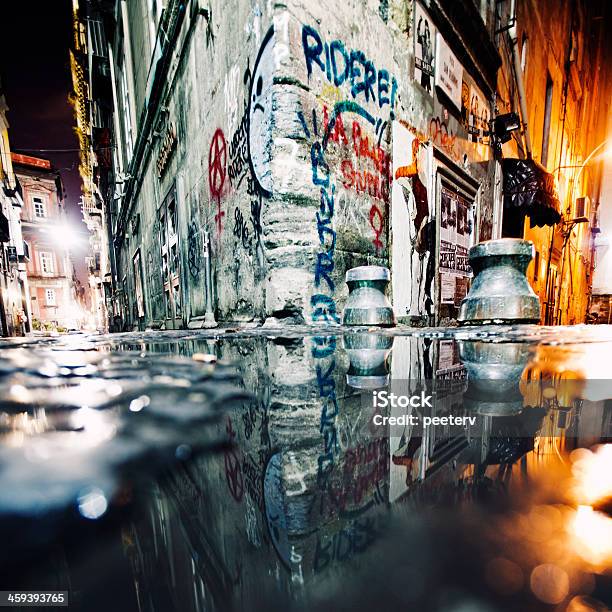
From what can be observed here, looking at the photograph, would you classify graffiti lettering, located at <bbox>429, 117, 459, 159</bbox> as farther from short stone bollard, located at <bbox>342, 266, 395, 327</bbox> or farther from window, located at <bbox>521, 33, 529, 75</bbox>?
window, located at <bbox>521, 33, 529, 75</bbox>

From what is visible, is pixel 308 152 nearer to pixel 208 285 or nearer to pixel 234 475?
pixel 208 285

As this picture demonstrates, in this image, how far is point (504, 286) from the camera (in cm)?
219

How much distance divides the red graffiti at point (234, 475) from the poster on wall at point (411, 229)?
3.79 m

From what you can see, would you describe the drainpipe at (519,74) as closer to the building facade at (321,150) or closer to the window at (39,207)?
the building facade at (321,150)

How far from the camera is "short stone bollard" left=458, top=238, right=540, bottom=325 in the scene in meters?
2.15

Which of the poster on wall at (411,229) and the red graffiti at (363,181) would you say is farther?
the poster on wall at (411,229)

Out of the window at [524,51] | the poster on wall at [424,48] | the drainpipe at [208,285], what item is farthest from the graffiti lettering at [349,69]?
the window at [524,51]

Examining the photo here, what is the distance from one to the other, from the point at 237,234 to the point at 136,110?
346 inches

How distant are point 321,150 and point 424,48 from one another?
2.78 metres

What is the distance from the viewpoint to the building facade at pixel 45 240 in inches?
1193

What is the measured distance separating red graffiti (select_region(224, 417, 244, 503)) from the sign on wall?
5.83 m

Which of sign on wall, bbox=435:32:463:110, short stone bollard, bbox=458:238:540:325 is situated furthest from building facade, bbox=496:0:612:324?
short stone bollard, bbox=458:238:540:325

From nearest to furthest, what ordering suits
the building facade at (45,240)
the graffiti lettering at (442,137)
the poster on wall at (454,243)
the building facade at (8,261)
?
the graffiti lettering at (442,137) → the poster on wall at (454,243) → the building facade at (8,261) → the building facade at (45,240)

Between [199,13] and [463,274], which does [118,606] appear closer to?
[199,13]
